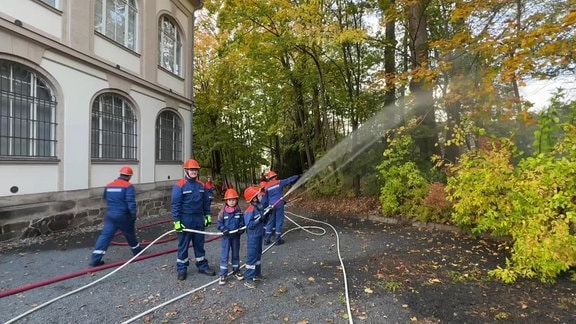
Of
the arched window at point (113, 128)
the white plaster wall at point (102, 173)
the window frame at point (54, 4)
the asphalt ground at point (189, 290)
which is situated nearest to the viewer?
the asphalt ground at point (189, 290)

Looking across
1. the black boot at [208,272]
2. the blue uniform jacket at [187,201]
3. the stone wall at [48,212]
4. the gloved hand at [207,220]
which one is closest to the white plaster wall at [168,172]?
the stone wall at [48,212]

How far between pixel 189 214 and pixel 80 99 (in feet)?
18.3

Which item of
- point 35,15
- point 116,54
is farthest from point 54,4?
point 116,54

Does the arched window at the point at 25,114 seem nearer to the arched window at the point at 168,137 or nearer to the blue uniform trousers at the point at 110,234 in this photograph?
the blue uniform trousers at the point at 110,234

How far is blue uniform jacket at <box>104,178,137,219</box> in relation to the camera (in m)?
5.67

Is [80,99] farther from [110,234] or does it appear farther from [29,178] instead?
[110,234]

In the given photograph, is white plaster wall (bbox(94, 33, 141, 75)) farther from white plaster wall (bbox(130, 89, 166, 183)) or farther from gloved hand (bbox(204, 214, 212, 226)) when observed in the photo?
gloved hand (bbox(204, 214, 212, 226))

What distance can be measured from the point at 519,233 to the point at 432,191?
3.50 meters

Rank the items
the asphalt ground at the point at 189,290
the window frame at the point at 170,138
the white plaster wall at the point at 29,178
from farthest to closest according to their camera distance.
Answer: the window frame at the point at 170,138
the white plaster wall at the point at 29,178
the asphalt ground at the point at 189,290

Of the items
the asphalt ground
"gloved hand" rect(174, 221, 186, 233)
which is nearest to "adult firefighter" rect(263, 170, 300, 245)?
the asphalt ground

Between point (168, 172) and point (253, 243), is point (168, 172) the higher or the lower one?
the higher one

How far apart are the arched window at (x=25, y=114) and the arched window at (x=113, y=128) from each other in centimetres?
138

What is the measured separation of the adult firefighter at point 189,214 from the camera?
4.95 meters

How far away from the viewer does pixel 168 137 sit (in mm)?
12680
